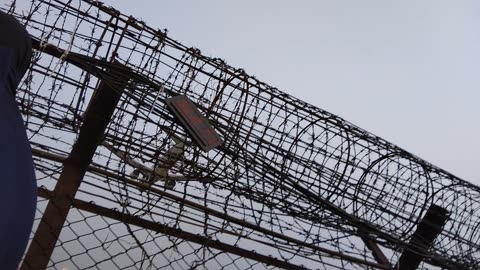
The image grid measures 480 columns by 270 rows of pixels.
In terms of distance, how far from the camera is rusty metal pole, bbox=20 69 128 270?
1.07m

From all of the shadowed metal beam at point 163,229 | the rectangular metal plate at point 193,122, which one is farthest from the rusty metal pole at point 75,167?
the rectangular metal plate at point 193,122

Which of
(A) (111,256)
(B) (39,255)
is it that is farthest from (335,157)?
(B) (39,255)

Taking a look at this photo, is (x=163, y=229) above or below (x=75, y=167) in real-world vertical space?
below

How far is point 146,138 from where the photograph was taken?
1.20 metres

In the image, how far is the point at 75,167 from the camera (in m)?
1.13

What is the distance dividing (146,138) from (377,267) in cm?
92

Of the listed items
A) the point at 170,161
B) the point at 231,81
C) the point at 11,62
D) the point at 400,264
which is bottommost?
the point at 400,264

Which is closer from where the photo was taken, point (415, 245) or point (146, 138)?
point (146, 138)

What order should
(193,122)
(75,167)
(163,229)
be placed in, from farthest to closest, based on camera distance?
(163,229) → (75,167) → (193,122)

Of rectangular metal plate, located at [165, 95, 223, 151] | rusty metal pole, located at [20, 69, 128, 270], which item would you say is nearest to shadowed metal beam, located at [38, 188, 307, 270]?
rusty metal pole, located at [20, 69, 128, 270]

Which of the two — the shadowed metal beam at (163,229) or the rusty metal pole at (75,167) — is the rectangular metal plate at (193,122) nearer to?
the rusty metal pole at (75,167)

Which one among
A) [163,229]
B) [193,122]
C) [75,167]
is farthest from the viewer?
[163,229]

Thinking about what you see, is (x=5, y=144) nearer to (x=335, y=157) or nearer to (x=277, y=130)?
(x=277, y=130)

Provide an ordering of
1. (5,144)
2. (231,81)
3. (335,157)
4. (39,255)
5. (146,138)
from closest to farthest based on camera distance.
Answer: (5,144)
(39,255)
(146,138)
(231,81)
(335,157)
